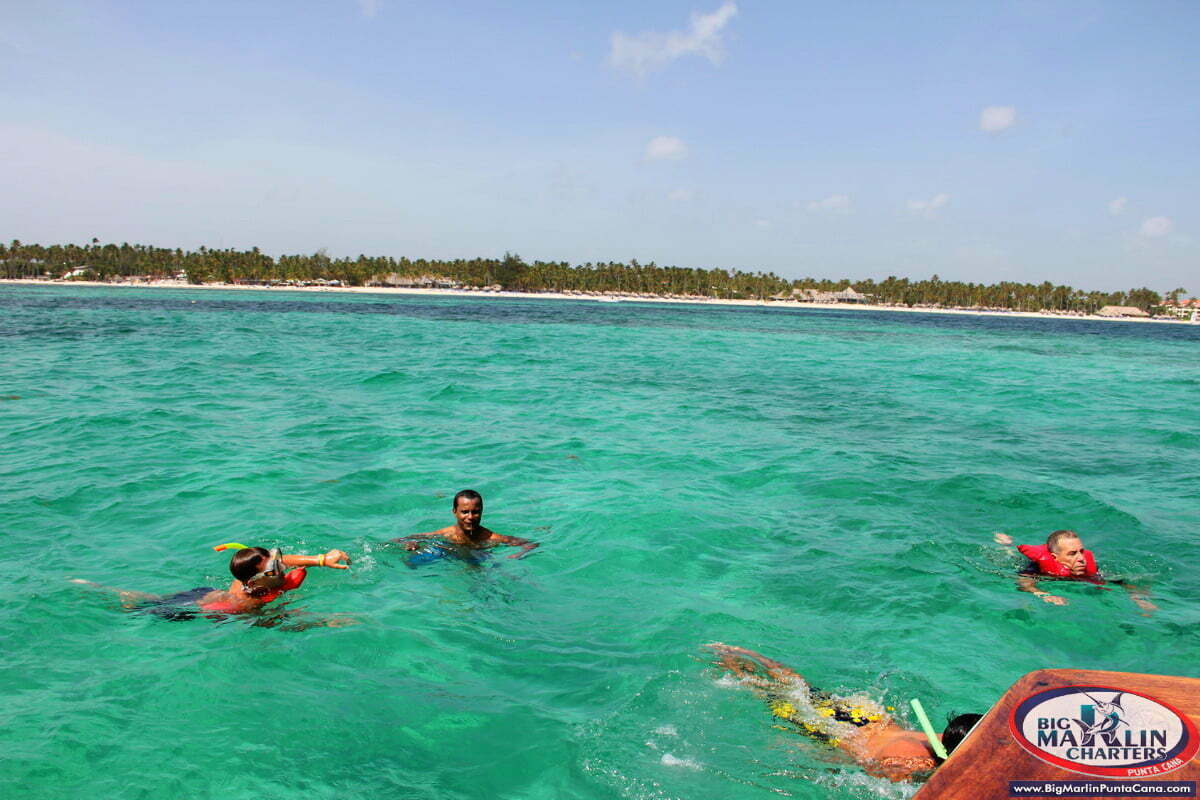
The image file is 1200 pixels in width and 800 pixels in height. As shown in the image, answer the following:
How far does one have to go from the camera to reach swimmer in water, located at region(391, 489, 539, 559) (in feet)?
25.9

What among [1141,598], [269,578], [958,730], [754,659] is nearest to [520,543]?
[269,578]

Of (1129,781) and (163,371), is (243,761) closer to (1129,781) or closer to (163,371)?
(1129,781)

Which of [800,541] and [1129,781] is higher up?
[1129,781]

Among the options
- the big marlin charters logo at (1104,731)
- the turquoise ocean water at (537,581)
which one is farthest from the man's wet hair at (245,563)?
the big marlin charters logo at (1104,731)

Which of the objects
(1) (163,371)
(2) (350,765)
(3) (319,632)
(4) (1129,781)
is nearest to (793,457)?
(3) (319,632)

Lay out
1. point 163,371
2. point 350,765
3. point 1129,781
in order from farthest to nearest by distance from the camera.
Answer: point 163,371
point 350,765
point 1129,781

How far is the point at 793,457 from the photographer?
42.9 ft

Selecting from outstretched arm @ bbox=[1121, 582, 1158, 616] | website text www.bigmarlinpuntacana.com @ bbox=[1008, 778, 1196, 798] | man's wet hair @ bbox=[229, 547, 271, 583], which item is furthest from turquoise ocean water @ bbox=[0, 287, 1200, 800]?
website text www.bigmarlinpuntacana.com @ bbox=[1008, 778, 1196, 798]

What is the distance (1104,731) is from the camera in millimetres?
2520

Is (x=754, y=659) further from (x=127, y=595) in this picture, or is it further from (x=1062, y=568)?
(x=127, y=595)

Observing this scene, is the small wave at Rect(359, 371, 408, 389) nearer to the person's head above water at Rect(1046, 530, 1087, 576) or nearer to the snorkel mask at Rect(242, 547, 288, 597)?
the snorkel mask at Rect(242, 547, 288, 597)

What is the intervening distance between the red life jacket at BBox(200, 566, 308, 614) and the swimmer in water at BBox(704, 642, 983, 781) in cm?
385

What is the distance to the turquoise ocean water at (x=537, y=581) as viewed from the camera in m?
4.73

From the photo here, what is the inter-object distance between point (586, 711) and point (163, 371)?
813 inches
